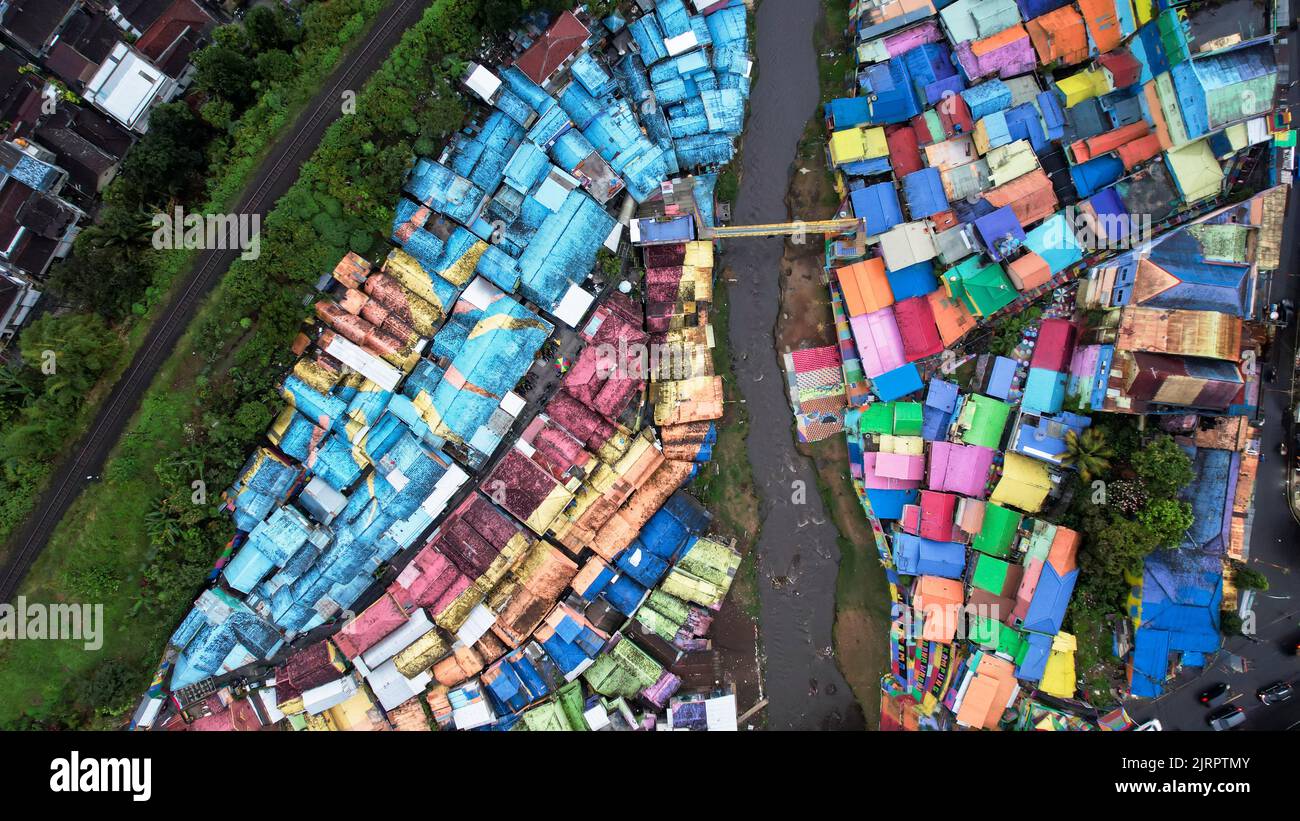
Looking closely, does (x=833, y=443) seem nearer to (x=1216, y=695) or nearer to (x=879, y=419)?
(x=879, y=419)

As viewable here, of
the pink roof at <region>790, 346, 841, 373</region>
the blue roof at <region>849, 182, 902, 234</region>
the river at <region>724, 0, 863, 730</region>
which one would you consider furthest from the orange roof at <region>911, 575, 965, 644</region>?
the blue roof at <region>849, 182, 902, 234</region>

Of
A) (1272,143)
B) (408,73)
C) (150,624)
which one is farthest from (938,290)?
(150,624)

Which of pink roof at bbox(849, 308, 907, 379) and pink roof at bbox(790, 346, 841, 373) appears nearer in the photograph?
pink roof at bbox(849, 308, 907, 379)

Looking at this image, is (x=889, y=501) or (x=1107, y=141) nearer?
(x=1107, y=141)

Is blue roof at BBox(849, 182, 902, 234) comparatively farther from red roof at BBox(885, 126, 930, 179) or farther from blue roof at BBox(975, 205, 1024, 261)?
blue roof at BBox(975, 205, 1024, 261)

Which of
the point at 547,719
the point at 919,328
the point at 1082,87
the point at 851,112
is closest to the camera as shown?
the point at 1082,87

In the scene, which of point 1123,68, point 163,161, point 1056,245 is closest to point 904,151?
point 1056,245

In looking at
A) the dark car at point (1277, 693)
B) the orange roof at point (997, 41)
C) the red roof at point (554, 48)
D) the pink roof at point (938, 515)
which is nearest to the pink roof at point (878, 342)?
the pink roof at point (938, 515)
